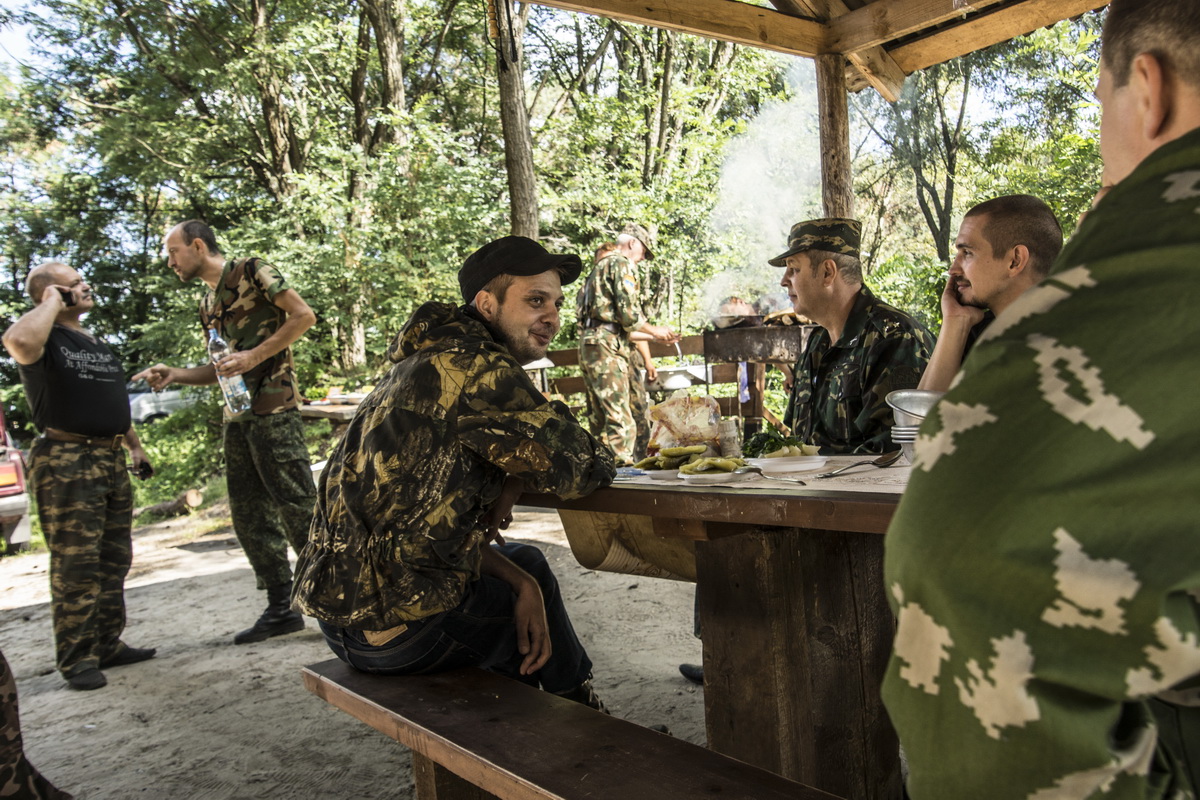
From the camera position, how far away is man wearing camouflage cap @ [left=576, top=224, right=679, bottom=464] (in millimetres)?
8578

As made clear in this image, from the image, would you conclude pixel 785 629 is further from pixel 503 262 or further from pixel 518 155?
pixel 518 155

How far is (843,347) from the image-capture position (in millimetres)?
3586

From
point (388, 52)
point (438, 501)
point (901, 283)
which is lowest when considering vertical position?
point (438, 501)

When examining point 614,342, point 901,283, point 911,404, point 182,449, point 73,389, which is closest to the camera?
point 911,404

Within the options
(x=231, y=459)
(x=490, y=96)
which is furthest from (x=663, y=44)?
(x=231, y=459)

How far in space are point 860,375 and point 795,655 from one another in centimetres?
135

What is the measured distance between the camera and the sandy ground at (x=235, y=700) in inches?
134

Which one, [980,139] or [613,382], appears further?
[980,139]

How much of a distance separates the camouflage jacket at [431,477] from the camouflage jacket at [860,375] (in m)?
1.28

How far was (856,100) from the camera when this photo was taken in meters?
18.3

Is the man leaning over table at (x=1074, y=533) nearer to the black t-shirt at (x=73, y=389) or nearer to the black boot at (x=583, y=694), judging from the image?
the black boot at (x=583, y=694)

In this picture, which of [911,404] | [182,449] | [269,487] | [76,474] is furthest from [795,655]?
[182,449]

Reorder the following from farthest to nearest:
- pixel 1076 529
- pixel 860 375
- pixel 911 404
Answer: pixel 860 375
pixel 911 404
pixel 1076 529

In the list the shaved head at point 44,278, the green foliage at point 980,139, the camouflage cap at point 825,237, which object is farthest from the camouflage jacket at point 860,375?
the green foliage at point 980,139
